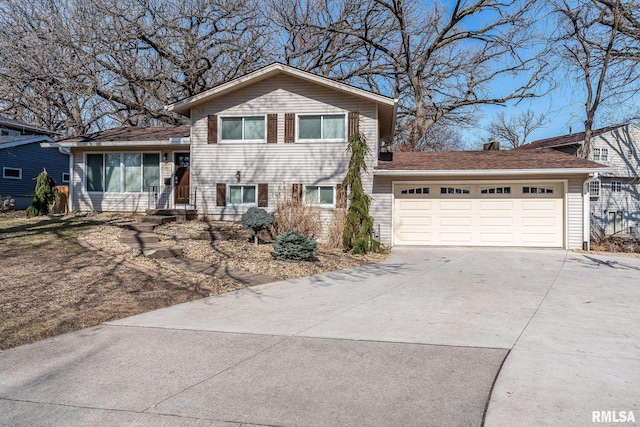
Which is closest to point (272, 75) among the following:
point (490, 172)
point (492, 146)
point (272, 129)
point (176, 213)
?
point (272, 129)

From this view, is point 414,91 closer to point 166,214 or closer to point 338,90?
point 338,90

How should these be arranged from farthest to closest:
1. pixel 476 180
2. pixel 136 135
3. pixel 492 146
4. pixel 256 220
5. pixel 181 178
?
pixel 492 146 → pixel 136 135 → pixel 181 178 → pixel 476 180 → pixel 256 220

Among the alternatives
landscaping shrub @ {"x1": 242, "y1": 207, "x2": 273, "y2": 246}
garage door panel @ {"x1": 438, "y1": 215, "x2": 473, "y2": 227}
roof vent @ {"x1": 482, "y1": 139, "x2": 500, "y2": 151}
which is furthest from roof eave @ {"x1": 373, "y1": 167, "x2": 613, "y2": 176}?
roof vent @ {"x1": 482, "y1": 139, "x2": 500, "y2": 151}

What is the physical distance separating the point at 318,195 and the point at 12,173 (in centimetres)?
1639

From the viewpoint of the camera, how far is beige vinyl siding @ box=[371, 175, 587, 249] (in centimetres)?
1323

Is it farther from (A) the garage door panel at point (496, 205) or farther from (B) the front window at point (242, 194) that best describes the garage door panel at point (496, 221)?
(B) the front window at point (242, 194)

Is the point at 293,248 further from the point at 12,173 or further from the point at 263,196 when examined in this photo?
the point at 12,173

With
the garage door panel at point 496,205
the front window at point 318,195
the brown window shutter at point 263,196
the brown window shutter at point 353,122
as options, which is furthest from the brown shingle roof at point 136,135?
the garage door panel at point 496,205

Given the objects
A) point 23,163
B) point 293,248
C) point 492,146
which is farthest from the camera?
point 23,163

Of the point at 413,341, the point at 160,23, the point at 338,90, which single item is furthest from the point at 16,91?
the point at 413,341

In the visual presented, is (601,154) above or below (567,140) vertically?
below

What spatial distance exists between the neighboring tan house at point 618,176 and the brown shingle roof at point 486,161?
511 inches

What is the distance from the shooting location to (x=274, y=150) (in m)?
14.4

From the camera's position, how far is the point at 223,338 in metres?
4.50
